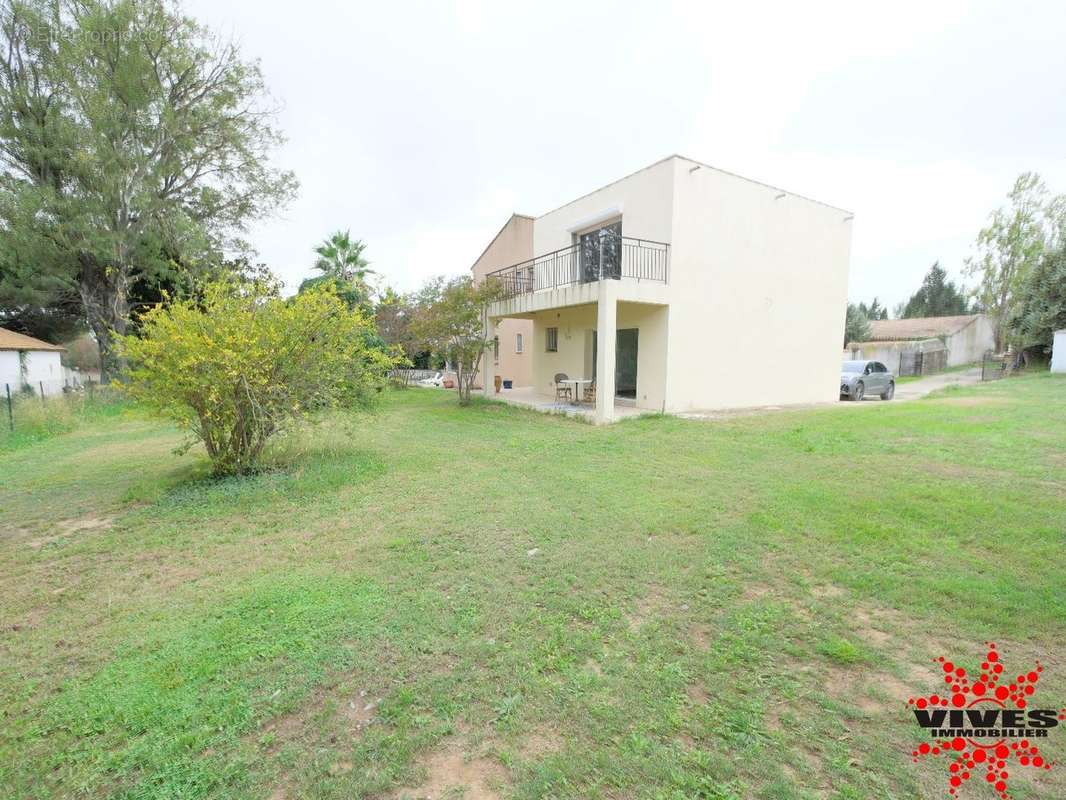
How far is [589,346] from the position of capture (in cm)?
1550

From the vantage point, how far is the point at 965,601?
3.13m

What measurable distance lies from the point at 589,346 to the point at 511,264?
671 cm

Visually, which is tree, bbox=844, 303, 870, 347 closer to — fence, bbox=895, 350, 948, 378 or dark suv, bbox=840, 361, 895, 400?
fence, bbox=895, 350, 948, 378

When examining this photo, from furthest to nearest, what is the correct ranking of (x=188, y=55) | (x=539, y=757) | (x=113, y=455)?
1. (x=188, y=55)
2. (x=113, y=455)
3. (x=539, y=757)

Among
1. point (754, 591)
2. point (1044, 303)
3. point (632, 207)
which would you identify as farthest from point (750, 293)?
point (1044, 303)

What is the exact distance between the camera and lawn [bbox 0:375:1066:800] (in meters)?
2.01

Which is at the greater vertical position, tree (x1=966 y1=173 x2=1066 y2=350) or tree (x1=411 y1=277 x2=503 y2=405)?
tree (x1=966 y1=173 x2=1066 y2=350)

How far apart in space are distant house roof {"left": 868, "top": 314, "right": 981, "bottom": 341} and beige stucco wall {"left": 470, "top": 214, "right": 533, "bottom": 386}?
3106 centimetres

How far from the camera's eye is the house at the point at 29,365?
19312mm

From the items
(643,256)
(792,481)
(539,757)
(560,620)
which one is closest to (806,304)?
(643,256)

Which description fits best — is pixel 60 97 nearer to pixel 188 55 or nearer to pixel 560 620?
pixel 188 55

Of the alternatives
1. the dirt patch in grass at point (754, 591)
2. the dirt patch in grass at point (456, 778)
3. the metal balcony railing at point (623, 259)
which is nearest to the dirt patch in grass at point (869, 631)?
the dirt patch in grass at point (754, 591)

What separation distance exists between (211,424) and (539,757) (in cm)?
604

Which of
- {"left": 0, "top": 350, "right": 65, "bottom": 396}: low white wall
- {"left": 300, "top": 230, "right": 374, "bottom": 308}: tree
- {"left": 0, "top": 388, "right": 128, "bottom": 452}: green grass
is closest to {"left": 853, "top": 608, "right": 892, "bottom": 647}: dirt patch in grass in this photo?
{"left": 0, "top": 388, "right": 128, "bottom": 452}: green grass
